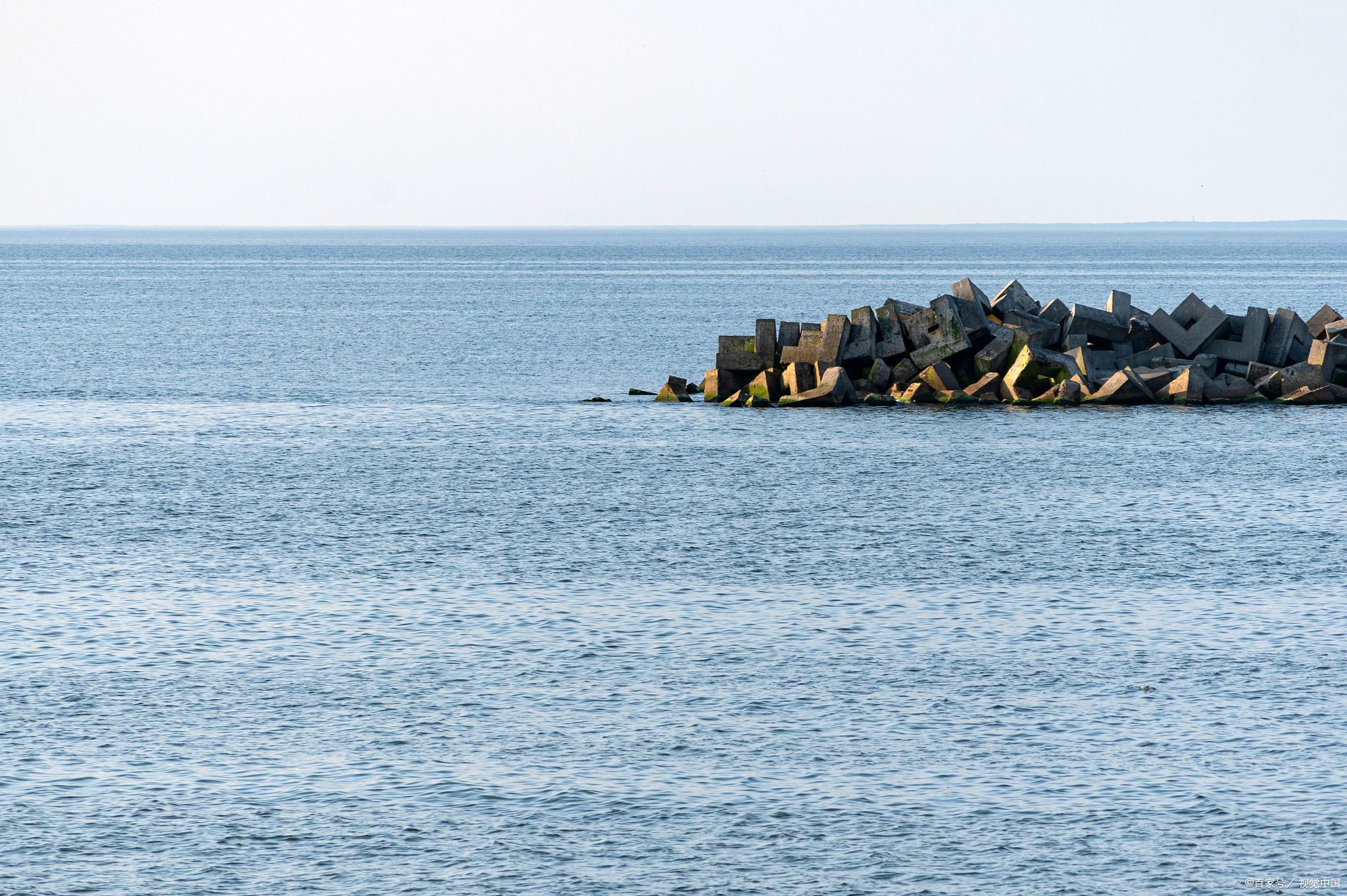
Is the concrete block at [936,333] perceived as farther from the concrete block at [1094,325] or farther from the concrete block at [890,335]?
the concrete block at [1094,325]

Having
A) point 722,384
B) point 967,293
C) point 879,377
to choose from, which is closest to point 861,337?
point 879,377

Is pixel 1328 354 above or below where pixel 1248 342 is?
below

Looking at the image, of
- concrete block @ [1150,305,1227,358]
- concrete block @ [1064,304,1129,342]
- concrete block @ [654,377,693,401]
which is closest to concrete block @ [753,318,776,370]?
concrete block @ [654,377,693,401]

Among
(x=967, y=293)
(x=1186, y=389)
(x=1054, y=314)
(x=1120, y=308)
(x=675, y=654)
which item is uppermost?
(x=967, y=293)

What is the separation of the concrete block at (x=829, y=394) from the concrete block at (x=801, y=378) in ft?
0.98

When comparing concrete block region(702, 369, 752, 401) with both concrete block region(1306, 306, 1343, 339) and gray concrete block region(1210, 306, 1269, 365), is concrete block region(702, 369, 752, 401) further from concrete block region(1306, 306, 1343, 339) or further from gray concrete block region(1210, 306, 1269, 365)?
concrete block region(1306, 306, 1343, 339)

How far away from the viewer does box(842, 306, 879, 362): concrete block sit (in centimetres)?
4541

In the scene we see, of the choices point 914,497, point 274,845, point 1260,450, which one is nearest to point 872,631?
point 274,845

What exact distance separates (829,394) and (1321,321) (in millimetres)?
18270

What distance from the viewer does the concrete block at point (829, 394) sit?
145 ft

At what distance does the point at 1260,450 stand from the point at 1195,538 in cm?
1172

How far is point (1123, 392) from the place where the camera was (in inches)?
1751

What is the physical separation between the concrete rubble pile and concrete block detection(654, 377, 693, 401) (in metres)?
0.05

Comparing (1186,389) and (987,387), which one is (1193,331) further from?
(987,387)
